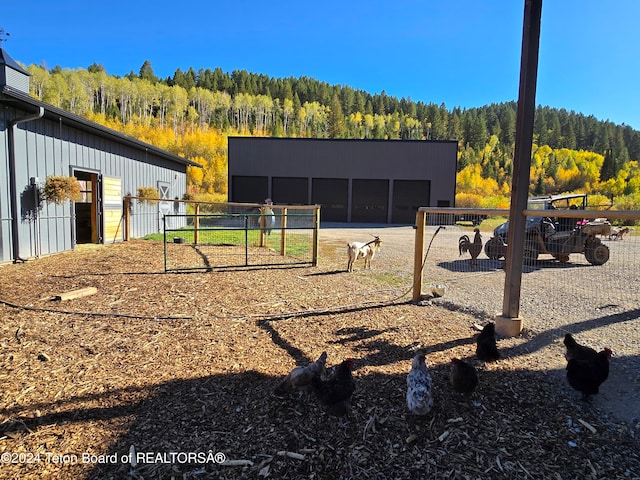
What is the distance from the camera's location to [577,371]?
9.46 ft

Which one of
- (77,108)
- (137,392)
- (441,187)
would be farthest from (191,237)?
(77,108)

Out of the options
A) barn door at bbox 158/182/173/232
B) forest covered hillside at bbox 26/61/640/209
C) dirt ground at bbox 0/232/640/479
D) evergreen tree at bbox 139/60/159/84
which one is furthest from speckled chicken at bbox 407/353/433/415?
evergreen tree at bbox 139/60/159/84

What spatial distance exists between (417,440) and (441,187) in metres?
29.1

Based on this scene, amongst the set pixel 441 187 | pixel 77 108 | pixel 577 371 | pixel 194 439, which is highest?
pixel 77 108

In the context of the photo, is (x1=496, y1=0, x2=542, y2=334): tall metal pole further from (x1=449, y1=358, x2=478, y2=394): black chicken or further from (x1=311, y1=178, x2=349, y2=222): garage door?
(x1=311, y1=178, x2=349, y2=222): garage door

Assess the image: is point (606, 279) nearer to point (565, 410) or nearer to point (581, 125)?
point (565, 410)

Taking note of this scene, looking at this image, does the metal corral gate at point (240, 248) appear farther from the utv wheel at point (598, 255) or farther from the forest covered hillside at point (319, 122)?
the forest covered hillside at point (319, 122)

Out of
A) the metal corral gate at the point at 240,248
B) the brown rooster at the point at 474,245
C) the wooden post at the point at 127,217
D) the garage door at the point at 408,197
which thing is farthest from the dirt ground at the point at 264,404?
the garage door at the point at 408,197

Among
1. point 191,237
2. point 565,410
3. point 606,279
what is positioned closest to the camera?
point 565,410

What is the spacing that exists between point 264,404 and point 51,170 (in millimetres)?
9641

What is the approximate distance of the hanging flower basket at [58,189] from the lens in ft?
29.7

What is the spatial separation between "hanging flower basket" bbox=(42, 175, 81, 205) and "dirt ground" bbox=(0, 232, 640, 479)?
15.6 ft

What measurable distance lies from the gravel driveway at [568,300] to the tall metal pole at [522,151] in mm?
592

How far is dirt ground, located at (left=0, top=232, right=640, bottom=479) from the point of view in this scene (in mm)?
2250
